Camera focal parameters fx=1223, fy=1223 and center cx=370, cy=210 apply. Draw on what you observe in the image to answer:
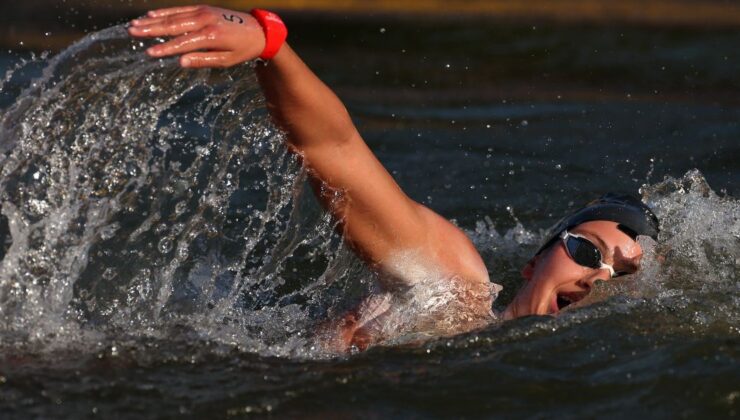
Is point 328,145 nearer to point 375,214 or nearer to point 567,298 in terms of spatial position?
point 375,214

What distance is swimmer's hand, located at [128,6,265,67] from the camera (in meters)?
2.93

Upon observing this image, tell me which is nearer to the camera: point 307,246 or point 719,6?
point 307,246

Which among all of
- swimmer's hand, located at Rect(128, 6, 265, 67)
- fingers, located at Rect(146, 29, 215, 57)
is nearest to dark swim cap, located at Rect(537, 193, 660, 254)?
swimmer's hand, located at Rect(128, 6, 265, 67)

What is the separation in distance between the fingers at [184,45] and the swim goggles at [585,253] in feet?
5.04

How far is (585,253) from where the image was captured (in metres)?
3.98

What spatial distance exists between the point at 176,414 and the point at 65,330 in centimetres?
61

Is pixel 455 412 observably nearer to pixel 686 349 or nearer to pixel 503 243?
pixel 686 349

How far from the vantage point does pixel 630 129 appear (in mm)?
6727

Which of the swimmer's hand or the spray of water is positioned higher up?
the swimmer's hand

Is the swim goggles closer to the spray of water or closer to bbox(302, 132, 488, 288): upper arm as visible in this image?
the spray of water

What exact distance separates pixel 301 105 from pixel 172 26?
1.60 ft

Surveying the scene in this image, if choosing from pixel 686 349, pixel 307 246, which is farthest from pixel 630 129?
pixel 686 349

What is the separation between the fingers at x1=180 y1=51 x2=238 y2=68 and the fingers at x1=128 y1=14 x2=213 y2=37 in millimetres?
67

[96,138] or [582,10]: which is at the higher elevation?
[582,10]
